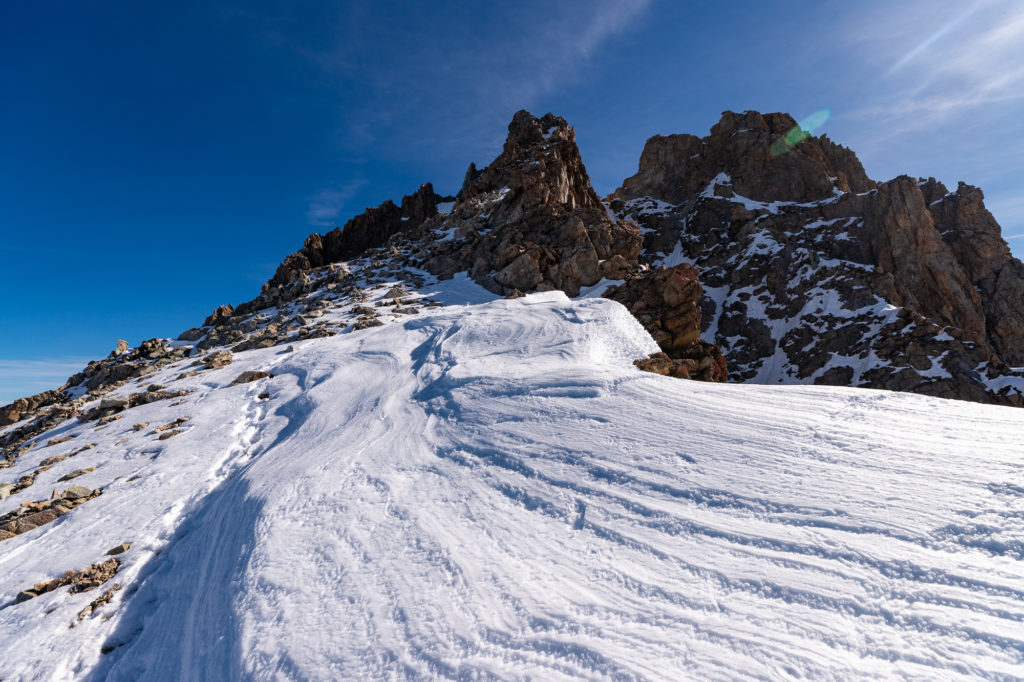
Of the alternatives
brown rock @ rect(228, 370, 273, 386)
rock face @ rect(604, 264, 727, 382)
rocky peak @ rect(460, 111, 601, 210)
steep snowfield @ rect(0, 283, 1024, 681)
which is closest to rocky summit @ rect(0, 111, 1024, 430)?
rock face @ rect(604, 264, 727, 382)

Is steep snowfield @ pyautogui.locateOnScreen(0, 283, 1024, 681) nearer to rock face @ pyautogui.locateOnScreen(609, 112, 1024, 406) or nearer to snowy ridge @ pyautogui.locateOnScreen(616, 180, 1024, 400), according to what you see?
snowy ridge @ pyautogui.locateOnScreen(616, 180, 1024, 400)

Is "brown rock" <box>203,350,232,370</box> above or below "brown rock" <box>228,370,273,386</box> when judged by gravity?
above

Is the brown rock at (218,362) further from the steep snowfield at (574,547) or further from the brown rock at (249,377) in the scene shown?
the steep snowfield at (574,547)

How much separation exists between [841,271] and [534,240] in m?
61.3

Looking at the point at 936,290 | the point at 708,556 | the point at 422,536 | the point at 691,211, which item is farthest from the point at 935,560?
the point at 691,211

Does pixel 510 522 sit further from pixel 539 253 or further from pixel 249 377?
pixel 539 253

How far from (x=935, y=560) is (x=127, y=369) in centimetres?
3269

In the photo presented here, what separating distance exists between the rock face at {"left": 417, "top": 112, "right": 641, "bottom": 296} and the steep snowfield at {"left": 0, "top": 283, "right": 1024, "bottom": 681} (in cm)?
2522

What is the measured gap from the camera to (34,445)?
Result: 528 inches

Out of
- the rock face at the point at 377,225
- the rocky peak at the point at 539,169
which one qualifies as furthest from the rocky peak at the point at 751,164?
the rock face at the point at 377,225

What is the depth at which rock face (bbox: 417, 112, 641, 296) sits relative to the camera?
3350cm

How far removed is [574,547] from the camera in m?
4.50

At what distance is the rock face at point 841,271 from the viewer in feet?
164

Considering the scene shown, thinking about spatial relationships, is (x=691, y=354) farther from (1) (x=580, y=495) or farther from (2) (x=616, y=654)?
(2) (x=616, y=654)
